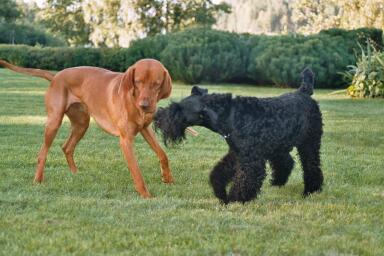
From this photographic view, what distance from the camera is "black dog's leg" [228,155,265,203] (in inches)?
A: 195

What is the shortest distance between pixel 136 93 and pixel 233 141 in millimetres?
1090

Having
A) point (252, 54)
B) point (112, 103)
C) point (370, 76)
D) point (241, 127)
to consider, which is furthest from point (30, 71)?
point (252, 54)

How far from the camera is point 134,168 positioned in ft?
18.4

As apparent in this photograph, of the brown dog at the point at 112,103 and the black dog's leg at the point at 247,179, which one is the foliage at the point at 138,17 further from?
the black dog's leg at the point at 247,179

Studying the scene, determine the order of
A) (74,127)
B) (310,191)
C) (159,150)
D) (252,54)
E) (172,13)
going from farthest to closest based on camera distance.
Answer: (172,13), (252,54), (74,127), (159,150), (310,191)

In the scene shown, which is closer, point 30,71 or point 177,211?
point 177,211

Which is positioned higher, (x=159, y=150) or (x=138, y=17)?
(x=138, y=17)

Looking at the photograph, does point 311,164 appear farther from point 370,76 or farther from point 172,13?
point 172,13

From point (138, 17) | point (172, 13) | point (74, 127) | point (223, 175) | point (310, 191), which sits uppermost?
point (172, 13)

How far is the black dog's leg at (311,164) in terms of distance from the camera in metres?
5.69

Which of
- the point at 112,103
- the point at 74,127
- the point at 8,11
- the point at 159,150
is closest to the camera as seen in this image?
the point at 112,103

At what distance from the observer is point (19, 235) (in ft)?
13.0

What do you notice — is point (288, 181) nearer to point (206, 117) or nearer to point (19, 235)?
point (206, 117)

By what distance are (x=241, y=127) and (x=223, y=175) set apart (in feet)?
1.67
